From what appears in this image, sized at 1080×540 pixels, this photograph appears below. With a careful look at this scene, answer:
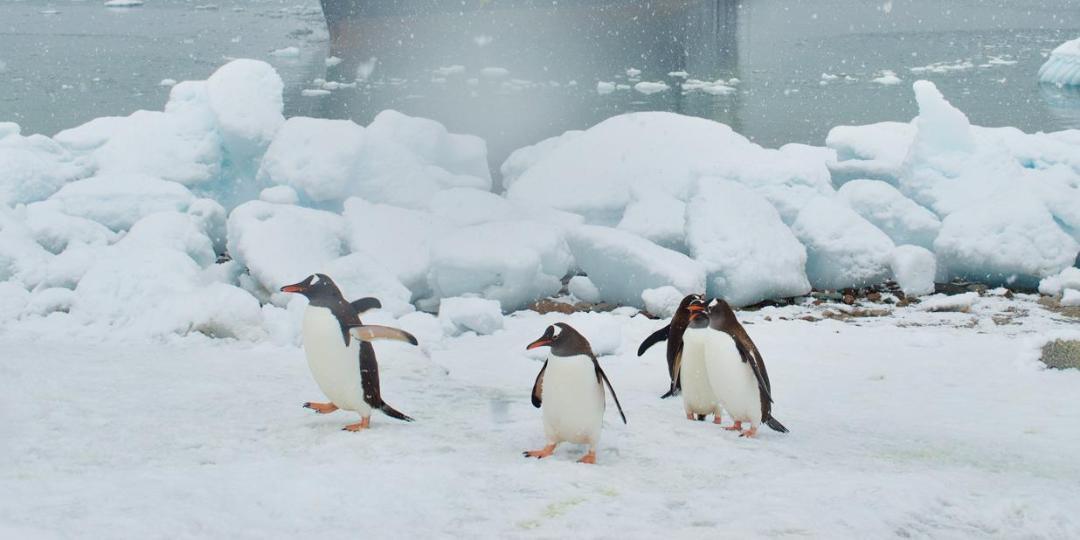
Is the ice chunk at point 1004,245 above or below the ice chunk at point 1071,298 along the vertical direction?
above

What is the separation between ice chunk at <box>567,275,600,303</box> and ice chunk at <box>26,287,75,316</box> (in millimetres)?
3292

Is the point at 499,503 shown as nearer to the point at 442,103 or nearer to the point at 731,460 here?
the point at 731,460

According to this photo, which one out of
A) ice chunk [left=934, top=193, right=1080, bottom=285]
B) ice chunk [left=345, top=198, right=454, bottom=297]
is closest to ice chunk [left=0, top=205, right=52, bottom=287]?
ice chunk [left=345, top=198, right=454, bottom=297]

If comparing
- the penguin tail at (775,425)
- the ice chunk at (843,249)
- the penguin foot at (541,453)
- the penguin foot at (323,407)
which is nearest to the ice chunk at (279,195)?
the ice chunk at (843,249)

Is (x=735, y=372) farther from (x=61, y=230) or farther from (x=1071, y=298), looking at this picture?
(x=61, y=230)

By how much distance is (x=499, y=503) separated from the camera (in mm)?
2836

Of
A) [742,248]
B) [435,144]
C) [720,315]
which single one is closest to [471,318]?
[742,248]

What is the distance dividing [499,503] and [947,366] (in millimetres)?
3707

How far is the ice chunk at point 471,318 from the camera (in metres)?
6.31

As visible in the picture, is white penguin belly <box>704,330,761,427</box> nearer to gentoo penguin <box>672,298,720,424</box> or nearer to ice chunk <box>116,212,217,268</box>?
gentoo penguin <box>672,298,720,424</box>

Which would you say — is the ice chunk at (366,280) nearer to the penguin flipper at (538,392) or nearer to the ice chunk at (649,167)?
the ice chunk at (649,167)

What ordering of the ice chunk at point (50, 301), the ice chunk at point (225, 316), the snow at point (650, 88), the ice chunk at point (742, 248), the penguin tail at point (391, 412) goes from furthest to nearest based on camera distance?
1. the snow at point (650, 88)
2. the ice chunk at point (742, 248)
3. the ice chunk at point (50, 301)
4. the ice chunk at point (225, 316)
5. the penguin tail at point (391, 412)

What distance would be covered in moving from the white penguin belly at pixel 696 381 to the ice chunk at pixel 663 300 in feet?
8.56

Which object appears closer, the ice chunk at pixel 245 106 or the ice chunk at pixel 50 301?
the ice chunk at pixel 50 301
